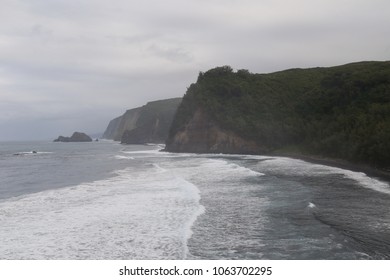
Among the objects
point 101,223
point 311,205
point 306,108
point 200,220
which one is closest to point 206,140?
point 306,108

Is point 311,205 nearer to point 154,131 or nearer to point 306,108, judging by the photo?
point 306,108

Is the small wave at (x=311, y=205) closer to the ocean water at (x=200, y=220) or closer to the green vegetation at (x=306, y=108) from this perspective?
the ocean water at (x=200, y=220)

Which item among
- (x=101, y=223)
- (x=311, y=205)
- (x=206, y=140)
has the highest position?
(x=206, y=140)

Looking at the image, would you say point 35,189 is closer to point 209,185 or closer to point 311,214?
point 209,185

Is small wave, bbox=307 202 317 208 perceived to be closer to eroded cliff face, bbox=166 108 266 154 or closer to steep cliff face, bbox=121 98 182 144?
eroded cliff face, bbox=166 108 266 154

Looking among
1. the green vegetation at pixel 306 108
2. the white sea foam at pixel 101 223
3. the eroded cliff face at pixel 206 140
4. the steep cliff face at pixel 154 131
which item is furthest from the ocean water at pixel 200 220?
the steep cliff face at pixel 154 131
